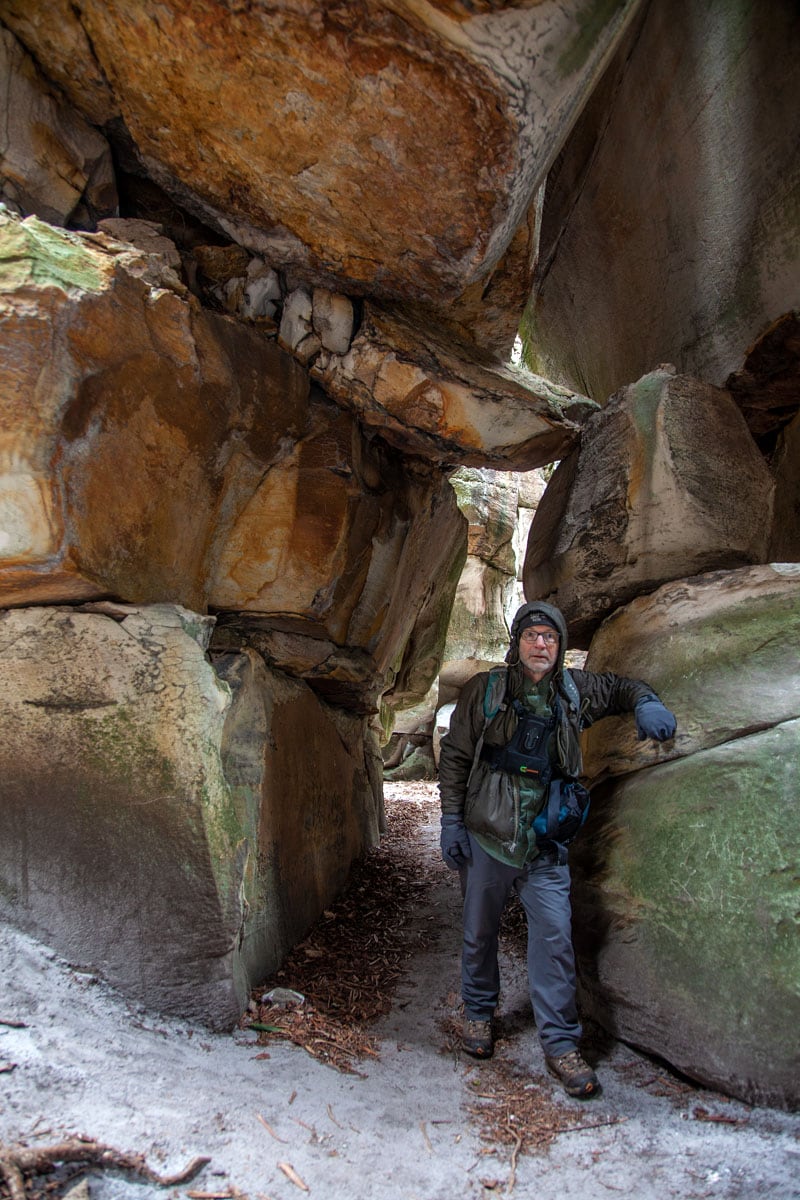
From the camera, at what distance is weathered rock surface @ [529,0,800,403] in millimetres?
5023

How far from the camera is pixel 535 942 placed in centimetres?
353

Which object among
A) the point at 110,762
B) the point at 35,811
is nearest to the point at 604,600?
the point at 110,762

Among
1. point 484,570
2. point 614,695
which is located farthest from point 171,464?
point 484,570

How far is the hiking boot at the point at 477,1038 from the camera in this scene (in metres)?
3.57

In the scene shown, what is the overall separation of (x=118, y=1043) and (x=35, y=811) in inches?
42.3

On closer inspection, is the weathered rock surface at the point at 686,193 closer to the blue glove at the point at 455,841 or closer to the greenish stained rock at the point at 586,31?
the greenish stained rock at the point at 586,31

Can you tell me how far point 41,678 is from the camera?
3424 mm

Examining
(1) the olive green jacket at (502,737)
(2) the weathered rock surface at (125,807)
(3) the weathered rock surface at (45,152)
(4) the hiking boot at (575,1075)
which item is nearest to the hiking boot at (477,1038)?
(4) the hiking boot at (575,1075)

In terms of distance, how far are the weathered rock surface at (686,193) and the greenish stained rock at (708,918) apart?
3.27 metres

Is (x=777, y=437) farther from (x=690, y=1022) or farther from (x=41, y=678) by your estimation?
(x=41, y=678)

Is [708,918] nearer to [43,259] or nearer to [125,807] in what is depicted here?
[125,807]

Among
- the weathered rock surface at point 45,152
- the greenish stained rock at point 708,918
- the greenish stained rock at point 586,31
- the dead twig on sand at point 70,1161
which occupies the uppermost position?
the greenish stained rock at point 586,31

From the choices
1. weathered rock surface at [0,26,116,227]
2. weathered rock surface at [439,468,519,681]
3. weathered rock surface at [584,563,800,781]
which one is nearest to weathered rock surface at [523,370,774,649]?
weathered rock surface at [584,563,800,781]

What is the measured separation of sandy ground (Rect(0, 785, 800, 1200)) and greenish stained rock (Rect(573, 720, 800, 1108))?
0.57 feet
